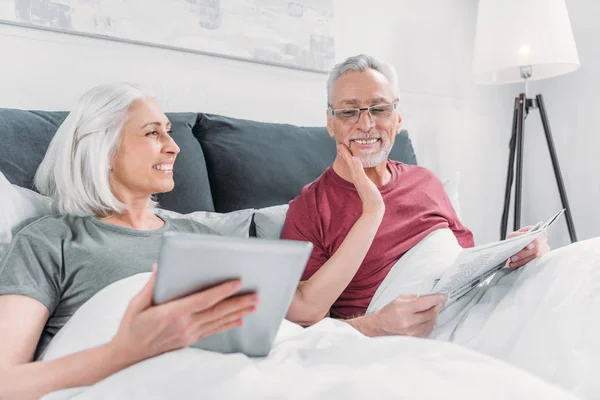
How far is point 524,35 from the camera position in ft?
9.10

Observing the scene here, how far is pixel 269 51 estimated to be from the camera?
237cm

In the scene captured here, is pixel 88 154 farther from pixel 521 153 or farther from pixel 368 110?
pixel 521 153

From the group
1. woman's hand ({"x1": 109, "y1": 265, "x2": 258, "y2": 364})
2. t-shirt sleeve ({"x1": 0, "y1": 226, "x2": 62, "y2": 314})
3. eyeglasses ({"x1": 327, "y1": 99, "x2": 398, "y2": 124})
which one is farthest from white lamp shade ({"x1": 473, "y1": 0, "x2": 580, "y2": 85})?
woman's hand ({"x1": 109, "y1": 265, "x2": 258, "y2": 364})

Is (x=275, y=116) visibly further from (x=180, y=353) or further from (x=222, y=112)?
(x=180, y=353)

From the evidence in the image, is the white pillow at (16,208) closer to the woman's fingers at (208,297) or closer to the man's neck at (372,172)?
the man's neck at (372,172)

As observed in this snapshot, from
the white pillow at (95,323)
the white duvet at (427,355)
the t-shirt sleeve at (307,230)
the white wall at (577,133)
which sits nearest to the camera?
the white duvet at (427,355)

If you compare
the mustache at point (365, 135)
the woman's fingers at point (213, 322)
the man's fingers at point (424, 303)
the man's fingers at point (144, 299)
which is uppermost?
the mustache at point (365, 135)

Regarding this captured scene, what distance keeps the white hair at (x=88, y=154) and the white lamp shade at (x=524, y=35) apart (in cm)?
192

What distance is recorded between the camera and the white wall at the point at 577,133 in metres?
3.37

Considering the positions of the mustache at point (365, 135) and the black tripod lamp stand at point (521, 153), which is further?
the black tripod lamp stand at point (521, 153)

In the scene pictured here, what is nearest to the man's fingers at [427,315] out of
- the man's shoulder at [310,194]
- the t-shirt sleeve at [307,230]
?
the t-shirt sleeve at [307,230]

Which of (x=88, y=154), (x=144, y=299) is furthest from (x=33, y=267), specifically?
(x=144, y=299)

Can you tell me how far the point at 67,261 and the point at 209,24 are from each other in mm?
1207

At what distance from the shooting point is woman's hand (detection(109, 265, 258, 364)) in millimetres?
818
